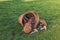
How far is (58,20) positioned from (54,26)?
0.82ft

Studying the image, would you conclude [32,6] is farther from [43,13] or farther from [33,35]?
[33,35]

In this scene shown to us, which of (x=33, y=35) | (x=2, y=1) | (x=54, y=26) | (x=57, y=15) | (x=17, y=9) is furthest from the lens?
(x=2, y=1)

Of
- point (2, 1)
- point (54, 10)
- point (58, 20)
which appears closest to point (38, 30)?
point (58, 20)

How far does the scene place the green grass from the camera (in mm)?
3242

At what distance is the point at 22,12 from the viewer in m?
3.93

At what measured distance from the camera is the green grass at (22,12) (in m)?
3.24

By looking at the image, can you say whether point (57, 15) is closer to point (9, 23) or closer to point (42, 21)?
point (42, 21)

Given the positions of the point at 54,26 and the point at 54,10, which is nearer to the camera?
the point at 54,26

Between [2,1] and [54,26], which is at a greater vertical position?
[2,1]

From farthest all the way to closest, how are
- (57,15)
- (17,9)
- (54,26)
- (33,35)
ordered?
(17,9)
(57,15)
(54,26)
(33,35)

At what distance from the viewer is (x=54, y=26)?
347 centimetres

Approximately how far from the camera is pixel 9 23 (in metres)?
3.59

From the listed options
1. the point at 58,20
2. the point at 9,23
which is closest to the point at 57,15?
the point at 58,20

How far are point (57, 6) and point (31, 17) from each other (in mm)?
963
